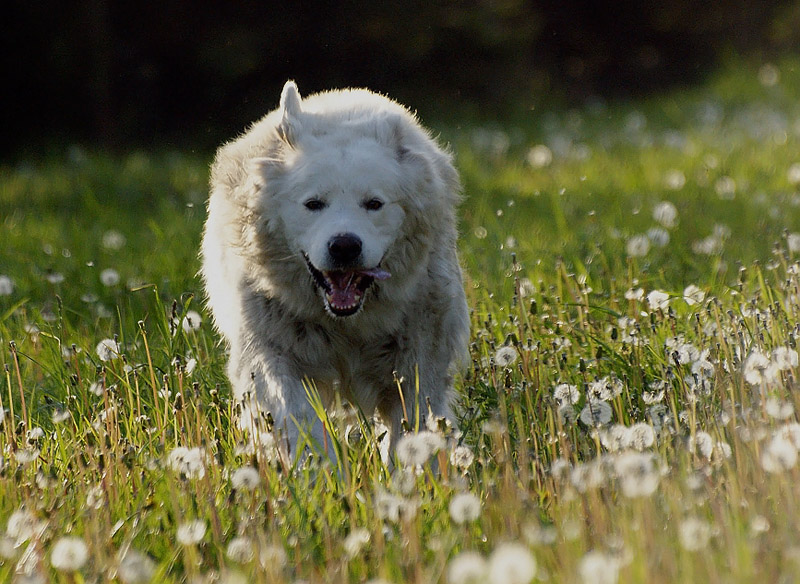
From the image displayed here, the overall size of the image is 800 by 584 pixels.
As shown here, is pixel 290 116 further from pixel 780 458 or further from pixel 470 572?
pixel 470 572

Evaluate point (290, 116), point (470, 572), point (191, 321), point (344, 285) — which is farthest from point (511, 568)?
point (191, 321)

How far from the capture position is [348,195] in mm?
4051

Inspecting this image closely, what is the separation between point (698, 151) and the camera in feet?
34.2

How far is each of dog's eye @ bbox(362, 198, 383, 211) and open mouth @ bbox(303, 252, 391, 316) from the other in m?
0.21

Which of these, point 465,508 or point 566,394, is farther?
point 566,394

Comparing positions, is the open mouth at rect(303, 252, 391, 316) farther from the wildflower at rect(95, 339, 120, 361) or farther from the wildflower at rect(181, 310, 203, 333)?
the wildflower at rect(95, 339, 120, 361)

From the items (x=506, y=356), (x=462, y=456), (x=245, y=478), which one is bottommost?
(x=245, y=478)

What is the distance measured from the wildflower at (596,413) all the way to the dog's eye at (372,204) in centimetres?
108

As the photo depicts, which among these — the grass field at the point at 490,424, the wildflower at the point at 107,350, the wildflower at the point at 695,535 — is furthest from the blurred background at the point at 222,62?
the wildflower at the point at 695,535

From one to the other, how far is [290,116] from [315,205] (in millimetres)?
439

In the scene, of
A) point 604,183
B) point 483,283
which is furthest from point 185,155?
point 483,283

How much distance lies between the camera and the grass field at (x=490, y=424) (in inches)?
99.1

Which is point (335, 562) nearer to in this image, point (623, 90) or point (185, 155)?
point (185, 155)

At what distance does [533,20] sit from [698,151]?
7230mm
